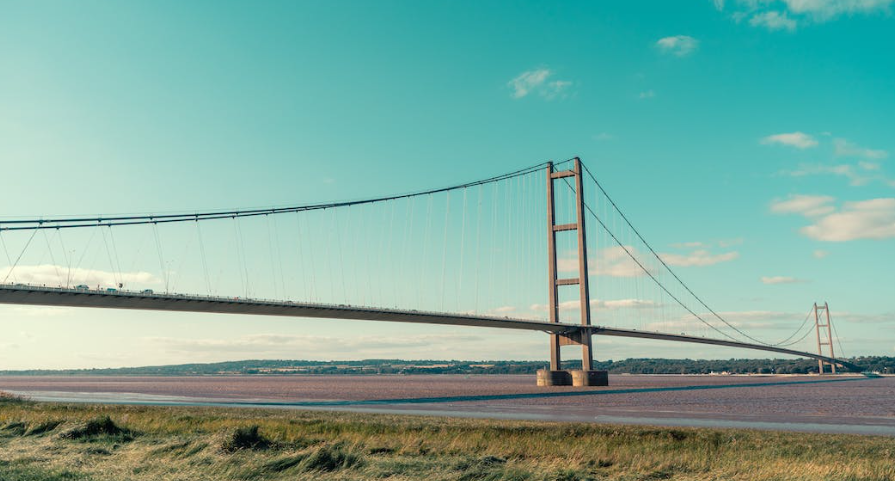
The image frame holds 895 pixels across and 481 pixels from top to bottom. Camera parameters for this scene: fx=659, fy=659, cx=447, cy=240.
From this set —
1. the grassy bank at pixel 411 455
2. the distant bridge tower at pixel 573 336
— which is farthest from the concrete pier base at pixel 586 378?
the grassy bank at pixel 411 455

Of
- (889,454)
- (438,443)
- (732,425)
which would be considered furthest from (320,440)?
(732,425)

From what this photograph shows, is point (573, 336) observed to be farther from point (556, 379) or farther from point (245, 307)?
point (245, 307)

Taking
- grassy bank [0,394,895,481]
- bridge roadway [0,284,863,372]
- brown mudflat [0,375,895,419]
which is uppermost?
bridge roadway [0,284,863,372]

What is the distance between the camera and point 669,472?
39.0 ft

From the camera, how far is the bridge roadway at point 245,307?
46.7m

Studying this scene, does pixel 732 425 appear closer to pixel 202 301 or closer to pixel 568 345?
pixel 202 301

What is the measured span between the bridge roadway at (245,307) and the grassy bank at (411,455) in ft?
102

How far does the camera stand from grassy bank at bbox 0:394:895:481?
11328 mm

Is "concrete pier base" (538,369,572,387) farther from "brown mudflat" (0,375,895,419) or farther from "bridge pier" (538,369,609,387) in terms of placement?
"brown mudflat" (0,375,895,419)

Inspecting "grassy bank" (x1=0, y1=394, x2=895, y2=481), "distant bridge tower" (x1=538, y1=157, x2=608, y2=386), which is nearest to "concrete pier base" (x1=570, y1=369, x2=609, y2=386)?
"distant bridge tower" (x1=538, y1=157, x2=608, y2=386)

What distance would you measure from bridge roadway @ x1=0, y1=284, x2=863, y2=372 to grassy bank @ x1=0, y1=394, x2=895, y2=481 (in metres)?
31.0

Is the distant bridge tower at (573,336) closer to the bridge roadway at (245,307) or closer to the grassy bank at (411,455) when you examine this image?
the bridge roadway at (245,307)

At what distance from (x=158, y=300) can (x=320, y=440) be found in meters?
40.3

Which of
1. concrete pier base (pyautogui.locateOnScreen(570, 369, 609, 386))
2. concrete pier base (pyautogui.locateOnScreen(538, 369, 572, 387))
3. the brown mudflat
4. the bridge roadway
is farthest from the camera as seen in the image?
concrete pier base (pyautogui.locateOnScreen(538, 369, 572, 387))
